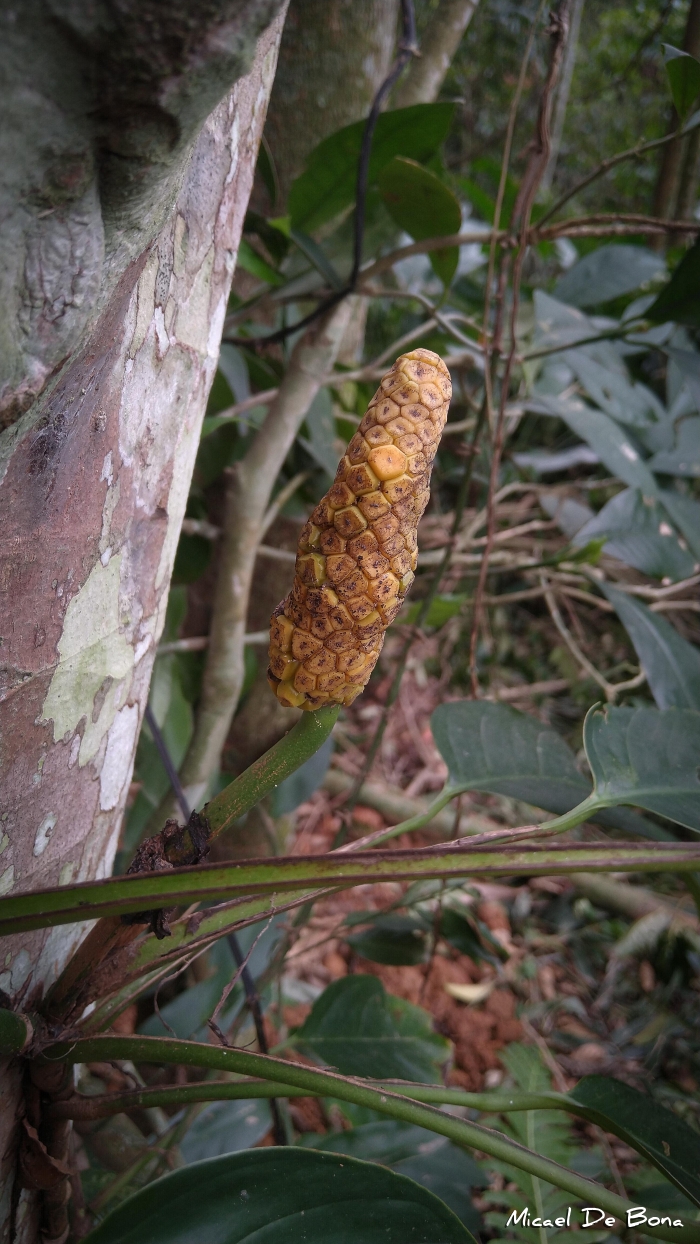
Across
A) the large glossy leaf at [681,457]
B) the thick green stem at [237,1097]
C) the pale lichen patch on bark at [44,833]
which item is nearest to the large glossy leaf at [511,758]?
the thick green stem at [237,1097]

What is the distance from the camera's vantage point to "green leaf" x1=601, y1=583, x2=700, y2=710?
820 mm

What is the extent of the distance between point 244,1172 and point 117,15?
1.85ft

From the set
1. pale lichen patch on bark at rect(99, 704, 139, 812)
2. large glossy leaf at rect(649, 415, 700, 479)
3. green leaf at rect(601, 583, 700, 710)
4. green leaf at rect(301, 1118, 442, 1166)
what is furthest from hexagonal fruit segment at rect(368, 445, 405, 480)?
large glossy leaf at rect(649, 415, 700, 479)

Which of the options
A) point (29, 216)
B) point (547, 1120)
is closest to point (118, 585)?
point (29, 216)

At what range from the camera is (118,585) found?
0.47 m

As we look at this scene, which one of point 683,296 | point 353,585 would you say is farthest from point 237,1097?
point 683,296

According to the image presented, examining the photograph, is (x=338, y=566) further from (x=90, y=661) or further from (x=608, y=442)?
(x=608, y=442)

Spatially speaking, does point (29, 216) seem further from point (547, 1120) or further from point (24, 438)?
point (547, 1120)

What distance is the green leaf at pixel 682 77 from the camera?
687 millimetres

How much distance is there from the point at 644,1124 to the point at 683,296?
806mm

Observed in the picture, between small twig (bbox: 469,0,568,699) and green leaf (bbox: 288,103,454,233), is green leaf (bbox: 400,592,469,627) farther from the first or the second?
green leaf (bbox: 288,103,454,233)

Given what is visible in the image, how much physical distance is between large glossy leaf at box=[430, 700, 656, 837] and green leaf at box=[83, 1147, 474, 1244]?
284mm

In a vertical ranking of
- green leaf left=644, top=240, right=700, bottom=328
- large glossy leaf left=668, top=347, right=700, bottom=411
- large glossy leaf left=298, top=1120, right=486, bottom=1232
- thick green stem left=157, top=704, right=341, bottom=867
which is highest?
green leaf left=644, top=240, right=700, bottom=328

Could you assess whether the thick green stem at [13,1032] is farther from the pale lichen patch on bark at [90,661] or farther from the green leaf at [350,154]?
the green leaf at [350,154]
